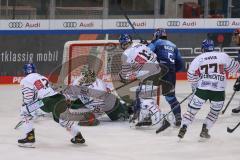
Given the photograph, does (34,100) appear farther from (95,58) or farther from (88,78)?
(95,58)

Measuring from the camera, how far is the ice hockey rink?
781 cm

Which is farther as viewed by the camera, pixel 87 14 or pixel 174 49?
pixel 87 14

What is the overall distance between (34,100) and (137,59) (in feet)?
6.67

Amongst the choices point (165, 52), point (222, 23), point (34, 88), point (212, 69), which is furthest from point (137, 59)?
point (222, 23)

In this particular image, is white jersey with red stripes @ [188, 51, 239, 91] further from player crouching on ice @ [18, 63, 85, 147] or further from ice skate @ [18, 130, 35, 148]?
ice skate @ [18, 130, 35, 148]

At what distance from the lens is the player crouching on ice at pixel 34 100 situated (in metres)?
7.87

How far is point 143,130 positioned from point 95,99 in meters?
0.87

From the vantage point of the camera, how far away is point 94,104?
9.84m

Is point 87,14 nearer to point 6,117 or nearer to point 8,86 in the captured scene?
point 8,86

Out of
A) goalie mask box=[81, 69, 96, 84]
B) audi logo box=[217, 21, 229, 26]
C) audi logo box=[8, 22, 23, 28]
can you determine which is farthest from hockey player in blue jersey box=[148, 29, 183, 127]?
audi logo box=[217, 21, 229, 26]

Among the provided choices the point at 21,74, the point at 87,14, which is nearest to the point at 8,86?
the point at 21,74

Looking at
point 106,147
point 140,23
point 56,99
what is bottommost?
point 106,147

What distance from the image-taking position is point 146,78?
31.5ft

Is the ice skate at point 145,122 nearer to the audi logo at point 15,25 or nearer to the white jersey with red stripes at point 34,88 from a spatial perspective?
the white jersey with red stripes at point 34,88
